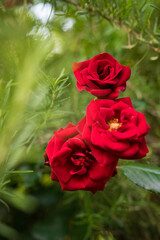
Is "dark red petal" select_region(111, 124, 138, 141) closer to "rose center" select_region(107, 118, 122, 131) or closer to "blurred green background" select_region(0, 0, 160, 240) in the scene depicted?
"rose center" select_region(107, 118, 122, 131)

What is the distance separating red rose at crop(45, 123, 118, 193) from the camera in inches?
11.9

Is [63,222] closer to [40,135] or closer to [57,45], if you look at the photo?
[40,135]

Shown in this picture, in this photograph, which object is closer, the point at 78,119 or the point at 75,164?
the point at 75,164

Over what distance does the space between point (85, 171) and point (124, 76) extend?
0.15 m

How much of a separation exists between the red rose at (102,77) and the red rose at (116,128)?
0.02 metres

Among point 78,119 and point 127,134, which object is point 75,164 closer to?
point 127,134

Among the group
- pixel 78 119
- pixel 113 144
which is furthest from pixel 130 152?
pixel 78 119

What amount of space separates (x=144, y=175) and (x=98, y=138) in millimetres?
167

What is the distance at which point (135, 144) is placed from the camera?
0.30m

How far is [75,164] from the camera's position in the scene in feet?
1.02

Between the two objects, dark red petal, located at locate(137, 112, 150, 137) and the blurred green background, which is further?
the blurred green background

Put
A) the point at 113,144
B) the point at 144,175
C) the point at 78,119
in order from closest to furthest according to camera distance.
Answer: the point at 113,144, the point at 144,175, the point at 78,119

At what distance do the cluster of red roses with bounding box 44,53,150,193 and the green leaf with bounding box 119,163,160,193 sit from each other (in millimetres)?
95

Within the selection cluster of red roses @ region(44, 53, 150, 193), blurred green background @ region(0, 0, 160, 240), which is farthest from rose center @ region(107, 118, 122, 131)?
blurred green background @ region(0, 0, 160, 240)
